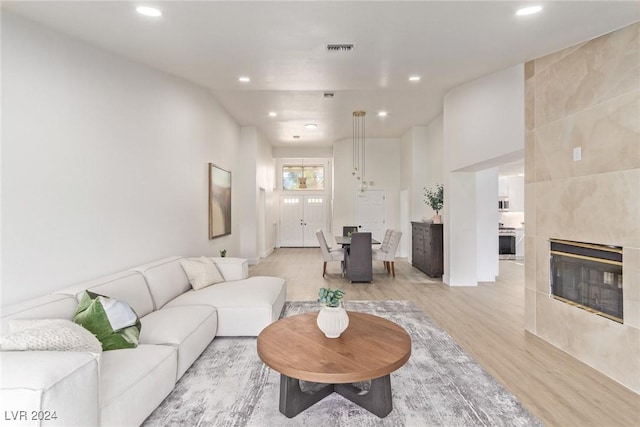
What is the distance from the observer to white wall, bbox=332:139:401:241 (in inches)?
351

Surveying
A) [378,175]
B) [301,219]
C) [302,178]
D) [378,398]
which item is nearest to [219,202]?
[378,398]

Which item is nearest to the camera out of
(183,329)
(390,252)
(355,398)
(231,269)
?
(355,398)

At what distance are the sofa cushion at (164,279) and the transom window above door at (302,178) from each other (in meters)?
7.99

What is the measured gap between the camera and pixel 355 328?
7.82ft

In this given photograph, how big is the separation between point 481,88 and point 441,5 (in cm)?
238

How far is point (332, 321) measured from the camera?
2164 mm

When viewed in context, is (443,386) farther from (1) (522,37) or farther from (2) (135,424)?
(1) (522,37)

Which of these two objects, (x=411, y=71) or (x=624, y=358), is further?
(x=411, y=71)

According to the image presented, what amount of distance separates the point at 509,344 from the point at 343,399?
1948mm

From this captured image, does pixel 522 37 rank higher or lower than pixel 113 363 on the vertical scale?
higher

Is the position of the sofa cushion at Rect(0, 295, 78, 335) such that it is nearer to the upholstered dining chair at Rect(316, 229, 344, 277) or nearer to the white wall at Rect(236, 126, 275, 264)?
the upholstered dining chair at Rect(316, 229, 344, 277)

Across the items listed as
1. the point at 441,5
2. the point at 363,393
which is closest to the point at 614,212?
the point at 441,5

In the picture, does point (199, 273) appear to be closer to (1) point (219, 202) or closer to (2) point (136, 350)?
(2) point (136, 350)

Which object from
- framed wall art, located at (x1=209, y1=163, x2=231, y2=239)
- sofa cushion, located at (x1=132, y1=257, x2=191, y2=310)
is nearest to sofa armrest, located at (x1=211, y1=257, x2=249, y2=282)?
sofa cushion, located at (x1=132, y1=257, x2=191, y2=310)
